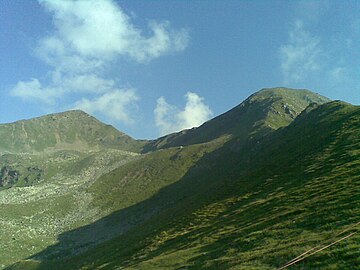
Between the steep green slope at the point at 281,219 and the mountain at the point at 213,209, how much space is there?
0.64 feet

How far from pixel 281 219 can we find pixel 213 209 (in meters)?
29.9

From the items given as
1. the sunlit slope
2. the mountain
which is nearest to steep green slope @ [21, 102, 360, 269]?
the mountain

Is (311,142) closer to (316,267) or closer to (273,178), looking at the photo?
(273,178)

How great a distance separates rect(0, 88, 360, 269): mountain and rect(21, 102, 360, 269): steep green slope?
0.20m

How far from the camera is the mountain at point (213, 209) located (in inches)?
1267

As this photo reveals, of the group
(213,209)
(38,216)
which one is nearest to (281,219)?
(213,209)

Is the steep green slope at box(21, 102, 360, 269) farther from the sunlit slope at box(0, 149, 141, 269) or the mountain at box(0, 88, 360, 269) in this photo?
the sunlit slope at box(0, 149, 141, 269)

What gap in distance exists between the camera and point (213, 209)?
68.3 m

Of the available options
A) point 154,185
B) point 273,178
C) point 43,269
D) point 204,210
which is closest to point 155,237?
point 204,210

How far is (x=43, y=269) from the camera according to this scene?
85.2 m

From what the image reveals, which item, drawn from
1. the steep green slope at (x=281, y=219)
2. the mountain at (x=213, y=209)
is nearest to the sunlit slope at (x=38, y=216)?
the mountain at (x=213, y=209)

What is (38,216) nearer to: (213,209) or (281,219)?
(213,209)

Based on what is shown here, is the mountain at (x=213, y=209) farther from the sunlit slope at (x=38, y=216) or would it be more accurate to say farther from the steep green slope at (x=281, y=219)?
the sunlit slope at (x=38, y=216)

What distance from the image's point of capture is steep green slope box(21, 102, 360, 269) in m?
27.4
